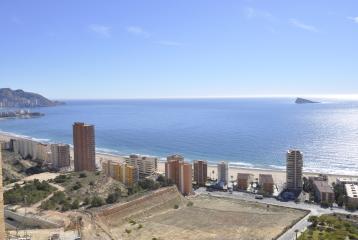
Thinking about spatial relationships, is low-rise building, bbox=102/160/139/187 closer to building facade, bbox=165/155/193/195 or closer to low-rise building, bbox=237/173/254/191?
building facade, bbox=165/155/193/195

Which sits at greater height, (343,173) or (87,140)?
(87,140)

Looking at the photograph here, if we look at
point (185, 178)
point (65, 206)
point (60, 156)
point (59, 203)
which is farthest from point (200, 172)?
point (60, 156)

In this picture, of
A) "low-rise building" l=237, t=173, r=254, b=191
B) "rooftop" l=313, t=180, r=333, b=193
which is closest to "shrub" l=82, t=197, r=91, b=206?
"low-rise building" l=237, t=173, r=254, b=191

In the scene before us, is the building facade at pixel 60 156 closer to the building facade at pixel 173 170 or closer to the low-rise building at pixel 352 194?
the building facade at pixel 173 170

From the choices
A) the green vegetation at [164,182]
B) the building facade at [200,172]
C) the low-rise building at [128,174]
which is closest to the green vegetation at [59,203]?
the green vegetation at [164,182]

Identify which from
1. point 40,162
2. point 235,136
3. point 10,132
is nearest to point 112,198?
point 40,162

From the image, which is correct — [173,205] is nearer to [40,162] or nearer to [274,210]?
[274,210]
